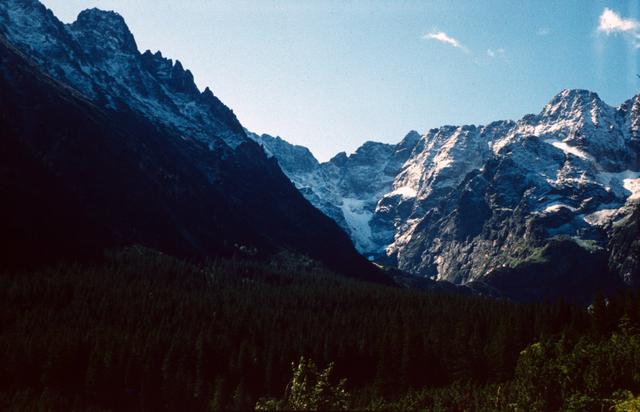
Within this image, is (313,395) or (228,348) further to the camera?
(228,348)

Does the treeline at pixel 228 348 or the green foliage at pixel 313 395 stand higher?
the green foliage at pixel 313 395

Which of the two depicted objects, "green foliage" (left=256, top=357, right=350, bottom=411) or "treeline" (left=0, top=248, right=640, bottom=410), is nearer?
"green foliage" (left=256, top=357, right=350, bottom=411)

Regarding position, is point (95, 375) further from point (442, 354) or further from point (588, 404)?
point (588, 404)

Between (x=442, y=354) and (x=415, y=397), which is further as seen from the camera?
(x=442, y=354)

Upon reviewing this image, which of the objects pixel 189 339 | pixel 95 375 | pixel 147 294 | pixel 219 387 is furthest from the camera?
pixel 147 294

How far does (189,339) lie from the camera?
146 m

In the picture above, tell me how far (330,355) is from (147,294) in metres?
69.3

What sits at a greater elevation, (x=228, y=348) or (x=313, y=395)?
(x=313, y=395)

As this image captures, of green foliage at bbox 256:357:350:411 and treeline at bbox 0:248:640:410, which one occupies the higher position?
green foliage at bbox 256:357:350:411

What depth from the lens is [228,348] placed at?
14712 centimetres

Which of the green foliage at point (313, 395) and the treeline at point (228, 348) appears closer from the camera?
the green foliage at point (313, 395)

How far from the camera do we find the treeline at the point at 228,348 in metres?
125

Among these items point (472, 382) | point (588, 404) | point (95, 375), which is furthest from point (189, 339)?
point (588, 404)

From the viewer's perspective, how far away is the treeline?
12519 cm
